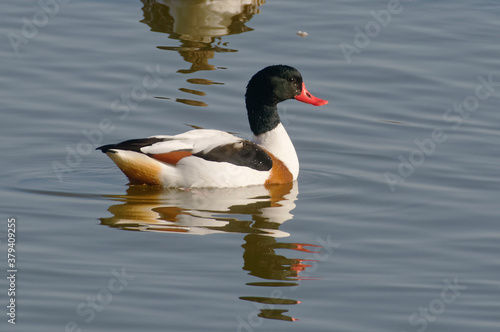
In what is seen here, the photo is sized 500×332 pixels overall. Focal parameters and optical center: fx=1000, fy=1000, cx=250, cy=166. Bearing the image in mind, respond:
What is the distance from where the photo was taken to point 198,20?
16.7 metres

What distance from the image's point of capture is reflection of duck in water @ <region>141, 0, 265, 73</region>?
15.4 meters

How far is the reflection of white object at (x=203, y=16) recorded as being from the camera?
52.9ft

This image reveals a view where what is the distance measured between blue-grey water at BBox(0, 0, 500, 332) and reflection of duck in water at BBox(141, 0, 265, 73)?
0.04 m

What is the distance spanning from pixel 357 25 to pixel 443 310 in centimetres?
937

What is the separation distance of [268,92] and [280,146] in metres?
0.64

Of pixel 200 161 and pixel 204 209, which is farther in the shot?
pixel 200 161

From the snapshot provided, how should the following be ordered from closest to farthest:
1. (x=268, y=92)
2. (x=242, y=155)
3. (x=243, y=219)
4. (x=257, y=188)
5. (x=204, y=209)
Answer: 1. (x=243, y=219)
2. (x=204, y=209)
3. (x=242, y=155)
4. (x=257, y=188)
5. (x=268, y=92)

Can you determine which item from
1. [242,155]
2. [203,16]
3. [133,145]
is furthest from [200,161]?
[203,16]

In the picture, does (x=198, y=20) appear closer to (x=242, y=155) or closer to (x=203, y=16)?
(x=203, y=16)

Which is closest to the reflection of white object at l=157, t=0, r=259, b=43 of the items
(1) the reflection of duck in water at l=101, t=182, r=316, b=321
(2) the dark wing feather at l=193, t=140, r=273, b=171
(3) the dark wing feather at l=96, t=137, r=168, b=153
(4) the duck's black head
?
(4) the duck's black head

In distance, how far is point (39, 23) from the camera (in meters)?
16.1

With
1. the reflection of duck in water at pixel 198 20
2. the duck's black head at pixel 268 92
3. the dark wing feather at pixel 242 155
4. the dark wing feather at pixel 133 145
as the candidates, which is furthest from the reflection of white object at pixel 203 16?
the dark wing feather at pixel 133 145

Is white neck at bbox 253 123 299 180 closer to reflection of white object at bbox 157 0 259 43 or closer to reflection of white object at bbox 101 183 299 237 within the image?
reflection of white object at bbox 101 183 299 237

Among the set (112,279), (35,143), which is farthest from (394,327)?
(35,143)
